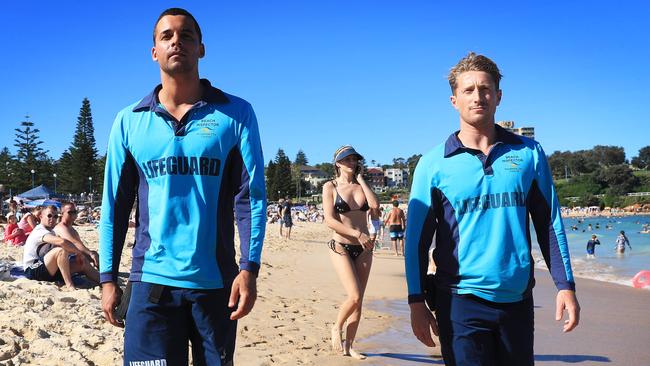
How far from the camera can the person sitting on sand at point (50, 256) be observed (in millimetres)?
7676

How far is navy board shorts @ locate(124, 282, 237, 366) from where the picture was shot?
2291mm

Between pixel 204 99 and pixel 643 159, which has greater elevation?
pixel 643 159

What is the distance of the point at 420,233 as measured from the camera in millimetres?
2707

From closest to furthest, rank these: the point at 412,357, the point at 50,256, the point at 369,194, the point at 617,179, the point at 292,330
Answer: the point at 412,357 → the point at 369,194 → the point at 292,330 → the point at 50,256 → the point at 617,179

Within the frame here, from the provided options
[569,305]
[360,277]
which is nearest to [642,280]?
[360,277]

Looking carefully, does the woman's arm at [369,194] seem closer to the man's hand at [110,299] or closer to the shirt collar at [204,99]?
the shirt collar at [204,99]

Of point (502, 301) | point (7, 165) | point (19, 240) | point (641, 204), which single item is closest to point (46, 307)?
point (502, 301)

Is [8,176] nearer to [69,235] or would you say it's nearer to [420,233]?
[69,235]

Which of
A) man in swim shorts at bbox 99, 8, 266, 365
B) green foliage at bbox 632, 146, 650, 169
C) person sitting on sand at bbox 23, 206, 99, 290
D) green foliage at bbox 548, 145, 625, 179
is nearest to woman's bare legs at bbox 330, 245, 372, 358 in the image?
man in swim shorts at bbox 99, 8, 266, 365

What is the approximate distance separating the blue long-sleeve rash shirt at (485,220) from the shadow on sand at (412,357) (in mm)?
2904

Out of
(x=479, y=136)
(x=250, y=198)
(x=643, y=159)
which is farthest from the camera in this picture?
(x=643, y=159)

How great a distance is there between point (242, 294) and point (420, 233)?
0.93m

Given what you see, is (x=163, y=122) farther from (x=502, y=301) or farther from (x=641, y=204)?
(x=641, y=204)

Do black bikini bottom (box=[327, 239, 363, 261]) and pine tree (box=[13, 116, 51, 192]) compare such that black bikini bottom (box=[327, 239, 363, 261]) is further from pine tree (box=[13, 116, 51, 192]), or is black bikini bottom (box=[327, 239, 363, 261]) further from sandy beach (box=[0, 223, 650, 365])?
pine tree (box=[13, 116, 51, 192])
